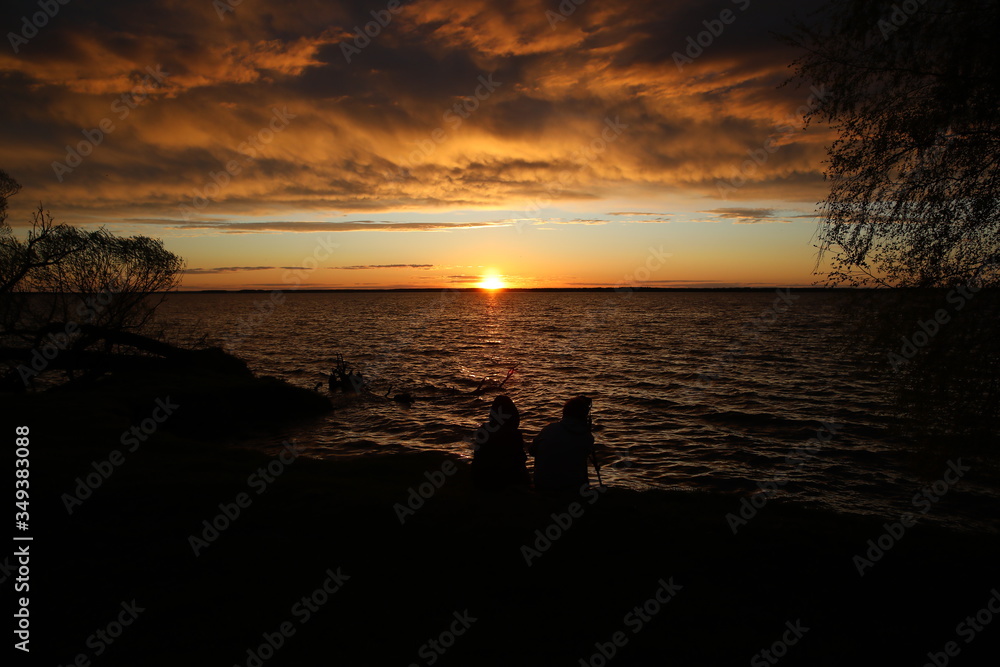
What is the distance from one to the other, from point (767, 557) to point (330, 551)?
623 centimetres

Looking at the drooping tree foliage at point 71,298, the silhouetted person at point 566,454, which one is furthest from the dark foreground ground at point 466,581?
the drooping tree foliage at point 71,298

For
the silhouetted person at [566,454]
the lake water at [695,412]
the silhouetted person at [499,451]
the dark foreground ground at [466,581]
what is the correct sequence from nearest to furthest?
the dark foreground ground at [466,581], the silhouetted person at [566,454], the silhouetted person at [499,451], the lake water at [695,412]

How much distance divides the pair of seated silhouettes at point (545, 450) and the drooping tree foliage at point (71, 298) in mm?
21978

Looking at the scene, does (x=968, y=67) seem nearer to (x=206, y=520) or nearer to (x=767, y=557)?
(x=767, y=557)

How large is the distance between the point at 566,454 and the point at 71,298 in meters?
25.3

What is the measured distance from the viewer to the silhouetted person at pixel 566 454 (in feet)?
29.1

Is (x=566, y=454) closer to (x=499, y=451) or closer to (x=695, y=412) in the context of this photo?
(x=499, y=451)

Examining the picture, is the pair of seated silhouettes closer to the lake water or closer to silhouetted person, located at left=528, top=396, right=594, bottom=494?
silhouetted person, located at left=528, top=396, right=594, bottom=494

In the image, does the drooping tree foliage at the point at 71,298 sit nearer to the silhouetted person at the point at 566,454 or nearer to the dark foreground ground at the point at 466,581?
the dark foreground ground at the point at 466,581

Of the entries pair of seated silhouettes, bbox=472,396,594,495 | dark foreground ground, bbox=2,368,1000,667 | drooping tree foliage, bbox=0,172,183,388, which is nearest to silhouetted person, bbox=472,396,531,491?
pair of seated silhouettes, bbox=472,396,594,495

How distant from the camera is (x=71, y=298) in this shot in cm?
2248

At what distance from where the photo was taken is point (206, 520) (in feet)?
24.7

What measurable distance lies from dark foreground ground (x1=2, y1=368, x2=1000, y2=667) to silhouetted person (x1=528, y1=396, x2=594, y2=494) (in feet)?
2.08

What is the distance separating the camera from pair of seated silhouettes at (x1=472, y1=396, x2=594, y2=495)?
889 cm
